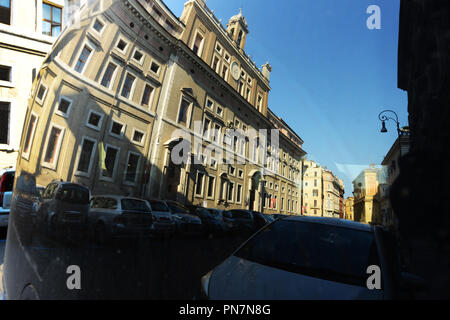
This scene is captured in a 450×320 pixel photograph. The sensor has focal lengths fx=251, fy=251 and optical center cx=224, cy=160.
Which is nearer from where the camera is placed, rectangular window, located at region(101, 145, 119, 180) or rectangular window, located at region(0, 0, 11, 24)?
Answer: rectangular window, located at region(101, 145, 119, 180)

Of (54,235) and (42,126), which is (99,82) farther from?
(54,235)

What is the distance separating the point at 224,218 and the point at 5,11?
21.9m

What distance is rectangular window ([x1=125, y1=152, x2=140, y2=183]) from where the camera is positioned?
3.33ft

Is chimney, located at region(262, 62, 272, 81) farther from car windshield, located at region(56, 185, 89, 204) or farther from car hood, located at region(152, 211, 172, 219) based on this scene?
car windshield, located at region(56, 185, 89, 204)

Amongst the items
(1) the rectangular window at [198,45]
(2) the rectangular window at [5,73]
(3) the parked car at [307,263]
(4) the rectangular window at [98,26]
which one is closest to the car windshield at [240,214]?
(3) the parked car at [307,263]

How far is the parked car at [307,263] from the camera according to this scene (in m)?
0.96

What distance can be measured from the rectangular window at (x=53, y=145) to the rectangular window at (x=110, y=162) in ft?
0.76

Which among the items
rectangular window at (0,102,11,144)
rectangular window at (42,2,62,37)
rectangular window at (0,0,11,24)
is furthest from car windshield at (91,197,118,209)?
rectangular window at (0,0,11,24)

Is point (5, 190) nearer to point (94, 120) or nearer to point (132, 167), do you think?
point (94, 120)

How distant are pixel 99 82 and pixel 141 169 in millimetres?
433

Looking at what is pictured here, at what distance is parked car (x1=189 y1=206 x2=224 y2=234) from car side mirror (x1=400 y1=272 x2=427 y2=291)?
67cm

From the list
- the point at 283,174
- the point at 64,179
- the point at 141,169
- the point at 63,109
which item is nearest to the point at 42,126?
the point at 63,109

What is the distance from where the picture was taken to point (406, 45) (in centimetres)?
91

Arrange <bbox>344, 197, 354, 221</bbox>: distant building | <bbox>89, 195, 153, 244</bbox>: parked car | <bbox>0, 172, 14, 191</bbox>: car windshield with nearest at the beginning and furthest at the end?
<bbox>344, 197, 354, 221</bbox>: distant building, <bbox>89, 195, 153, 244</bbox>: parked car, <bbox>0, 172, 14, 191</bbox>: car windshield
